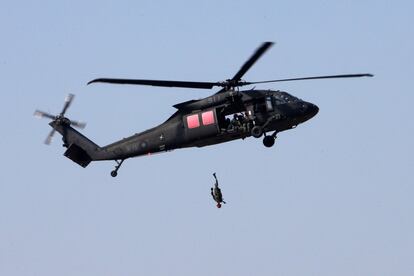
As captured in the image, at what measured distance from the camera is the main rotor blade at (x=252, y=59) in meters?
48.3

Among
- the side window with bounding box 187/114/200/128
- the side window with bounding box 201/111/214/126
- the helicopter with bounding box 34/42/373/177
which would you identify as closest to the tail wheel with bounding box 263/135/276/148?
the helicopter with bounding box 34/42/373/177

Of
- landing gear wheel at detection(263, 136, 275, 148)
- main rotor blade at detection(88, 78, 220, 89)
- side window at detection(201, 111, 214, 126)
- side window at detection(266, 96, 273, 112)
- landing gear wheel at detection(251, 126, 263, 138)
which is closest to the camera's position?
main rotor blade at detection(88, 78, 220, 89)

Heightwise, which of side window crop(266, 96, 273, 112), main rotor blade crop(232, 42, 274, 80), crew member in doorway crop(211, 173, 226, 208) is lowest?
crew member in doorway crop(211, 173, 226, 208)

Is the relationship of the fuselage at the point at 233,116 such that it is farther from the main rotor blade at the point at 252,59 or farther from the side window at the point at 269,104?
the main rotor blade at the point at 252,59

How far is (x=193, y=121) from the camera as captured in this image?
5484 centimetres

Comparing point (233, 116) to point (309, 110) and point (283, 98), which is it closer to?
point (283, 98)

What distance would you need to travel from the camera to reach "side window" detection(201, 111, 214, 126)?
54.2m

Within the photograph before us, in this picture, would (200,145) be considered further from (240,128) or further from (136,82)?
(136,82)

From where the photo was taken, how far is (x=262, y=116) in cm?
5394

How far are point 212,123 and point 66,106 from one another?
14.1 meters

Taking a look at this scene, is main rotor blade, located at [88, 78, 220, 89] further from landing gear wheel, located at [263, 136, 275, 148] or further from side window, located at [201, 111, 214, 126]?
landing gear wheel, located at [263, 136, 275, 148]

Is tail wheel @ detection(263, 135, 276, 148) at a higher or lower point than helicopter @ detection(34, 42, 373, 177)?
lower

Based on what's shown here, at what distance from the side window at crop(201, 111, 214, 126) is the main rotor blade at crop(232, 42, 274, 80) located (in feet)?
8.42

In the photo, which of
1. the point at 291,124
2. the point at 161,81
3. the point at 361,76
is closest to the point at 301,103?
the point at 291,124
